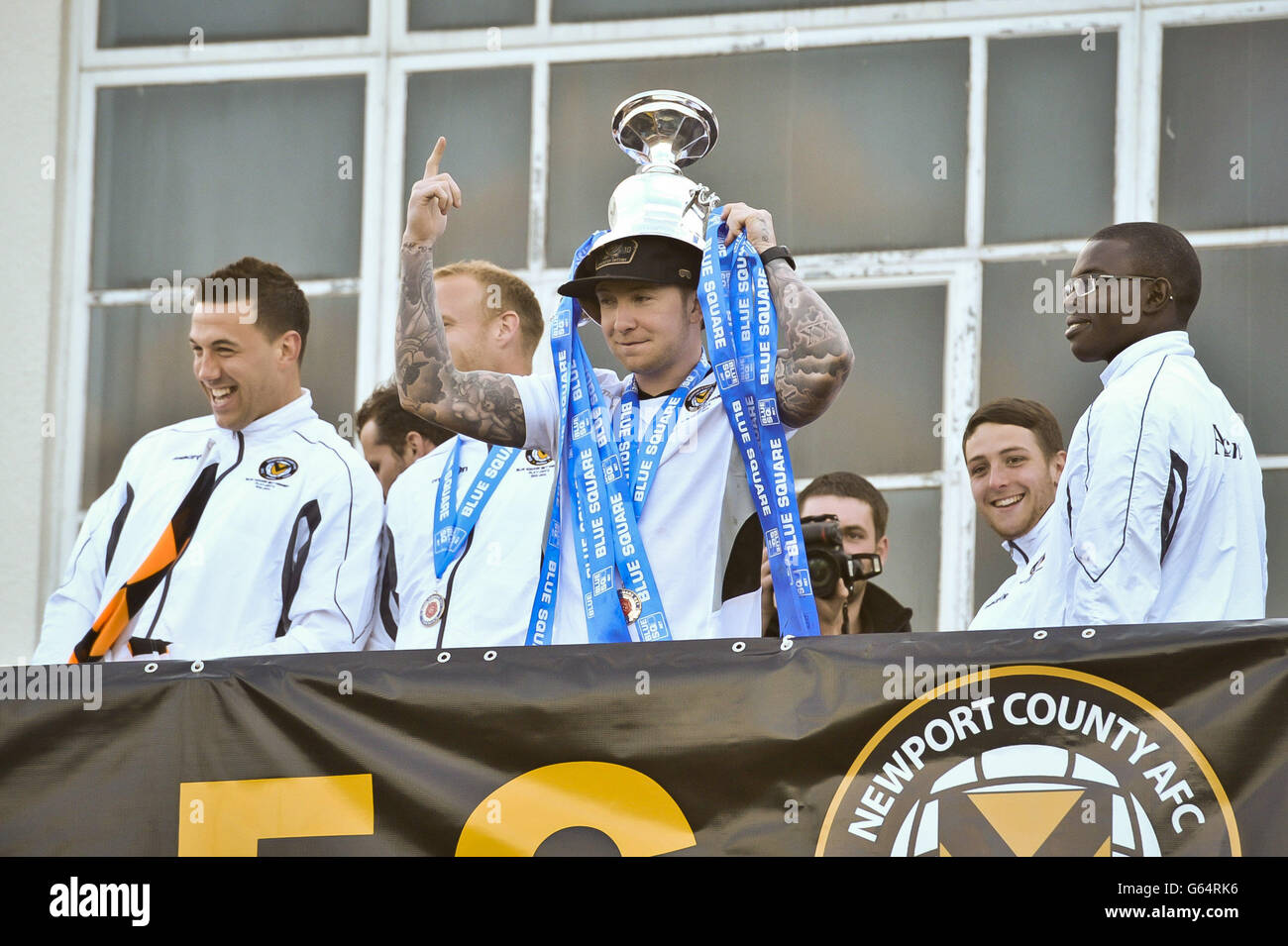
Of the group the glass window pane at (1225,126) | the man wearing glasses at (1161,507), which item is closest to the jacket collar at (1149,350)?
the man wearing glasses at (1161,507)

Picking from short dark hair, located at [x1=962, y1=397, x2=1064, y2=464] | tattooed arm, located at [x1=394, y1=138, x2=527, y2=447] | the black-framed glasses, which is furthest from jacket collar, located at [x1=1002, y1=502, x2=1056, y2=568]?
tattooed arm, located at [x1=394, y1=138, x2=527, y2=447]

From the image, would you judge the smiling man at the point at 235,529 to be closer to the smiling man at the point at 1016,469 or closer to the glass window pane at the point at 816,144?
the smiling man at the point at 1016,469

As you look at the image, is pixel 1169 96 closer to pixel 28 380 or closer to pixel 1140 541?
pixel 1140 541

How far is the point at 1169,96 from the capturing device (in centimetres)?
745

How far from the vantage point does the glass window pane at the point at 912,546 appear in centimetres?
728

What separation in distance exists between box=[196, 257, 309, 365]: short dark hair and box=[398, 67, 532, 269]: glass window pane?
2204 millimetres

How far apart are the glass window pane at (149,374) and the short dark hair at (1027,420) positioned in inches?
128

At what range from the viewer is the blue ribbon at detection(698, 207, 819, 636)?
13.8 ft

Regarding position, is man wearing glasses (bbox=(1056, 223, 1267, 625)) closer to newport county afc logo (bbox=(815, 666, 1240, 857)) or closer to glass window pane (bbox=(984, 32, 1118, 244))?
newport county afc logo (bbox=(815, 666, 1240, 857))

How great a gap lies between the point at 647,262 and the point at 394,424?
6.14 ft

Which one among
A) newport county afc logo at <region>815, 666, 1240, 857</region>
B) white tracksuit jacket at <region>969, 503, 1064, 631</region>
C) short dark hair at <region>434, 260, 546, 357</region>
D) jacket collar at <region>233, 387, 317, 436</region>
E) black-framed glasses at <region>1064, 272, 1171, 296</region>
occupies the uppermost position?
short dark hair at <region>434, 260, 546, 357</region>

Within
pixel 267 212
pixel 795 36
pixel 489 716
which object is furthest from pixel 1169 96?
pixel 489 716

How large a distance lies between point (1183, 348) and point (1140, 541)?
2.23ft
